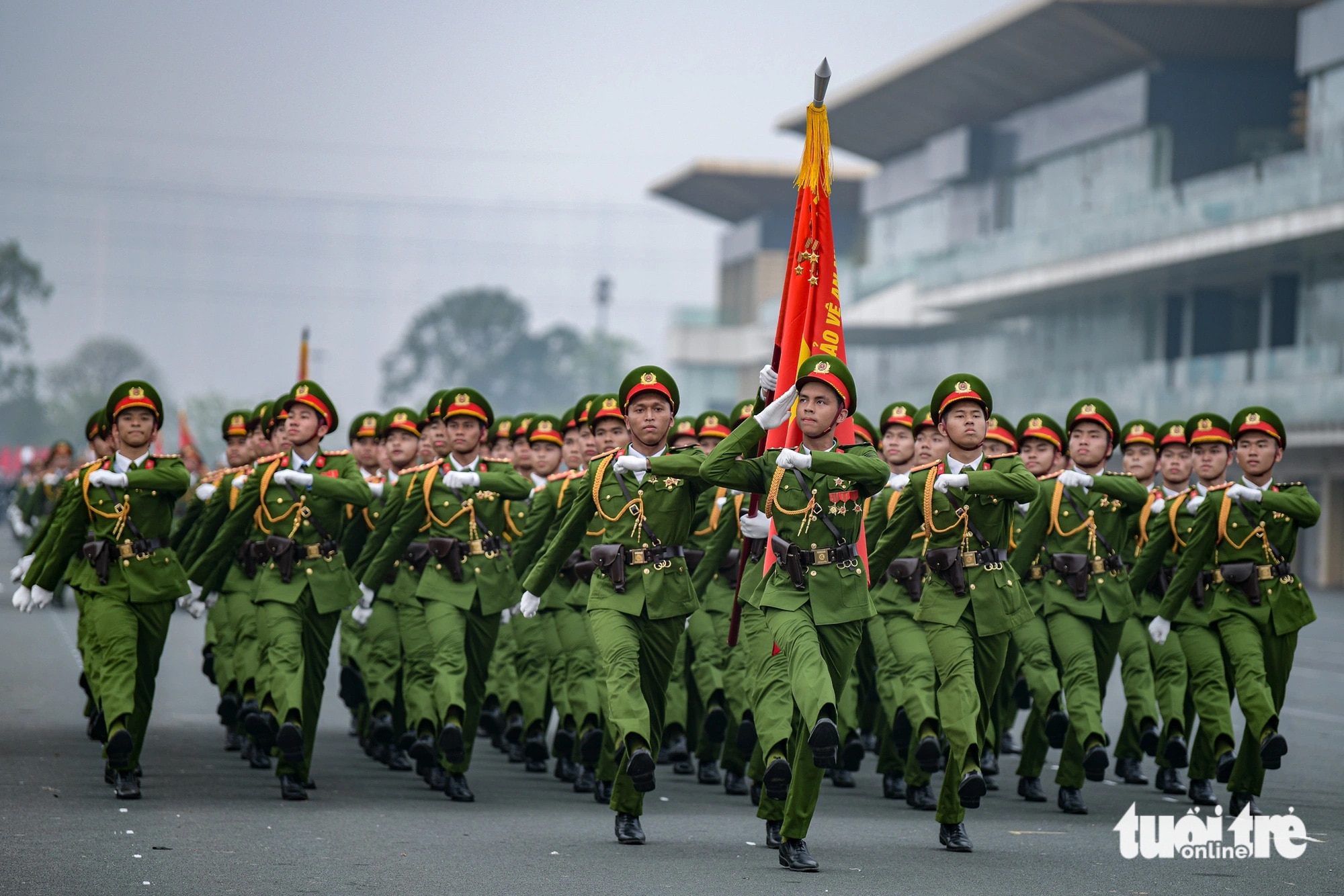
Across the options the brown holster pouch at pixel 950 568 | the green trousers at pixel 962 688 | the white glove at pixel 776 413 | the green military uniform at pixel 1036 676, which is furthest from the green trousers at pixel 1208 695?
the white glove at pixel 776 413

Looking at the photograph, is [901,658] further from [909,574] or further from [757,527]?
[757,527]

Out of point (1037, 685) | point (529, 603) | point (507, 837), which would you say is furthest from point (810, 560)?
point (1037, 685)

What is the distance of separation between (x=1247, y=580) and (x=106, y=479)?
20.0ft

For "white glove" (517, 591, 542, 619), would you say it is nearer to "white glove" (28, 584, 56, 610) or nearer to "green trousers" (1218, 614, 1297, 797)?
"white glove" (28, 584, 56, 610)

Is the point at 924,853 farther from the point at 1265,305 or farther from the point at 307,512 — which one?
the point at 1265,305

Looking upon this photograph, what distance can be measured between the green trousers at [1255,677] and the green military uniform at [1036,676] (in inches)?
37.7

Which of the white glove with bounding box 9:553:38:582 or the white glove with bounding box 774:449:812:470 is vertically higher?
the white glove with bounding box 774:449:812:470

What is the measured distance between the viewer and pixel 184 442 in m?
28.8

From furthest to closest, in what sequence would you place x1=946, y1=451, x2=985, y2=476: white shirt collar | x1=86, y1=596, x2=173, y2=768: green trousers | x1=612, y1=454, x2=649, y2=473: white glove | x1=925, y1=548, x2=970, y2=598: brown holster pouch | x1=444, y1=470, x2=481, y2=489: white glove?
1. x1=444, y1=470, x2=481, y2=489: white glove
2. x1=86, y1=596, x2=173, y2=768: green trousers
3. x1=946, y1=451, x2=985, y2=476: white shirt collar
4. x1=925, y1=548, x2=970, y2=598: brown holster pouch
5. x1=612, y1=454, x2=649, y2=473: white glove

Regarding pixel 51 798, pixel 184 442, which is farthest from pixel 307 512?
pixel 184 442

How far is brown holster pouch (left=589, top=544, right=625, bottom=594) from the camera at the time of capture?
9320 mm

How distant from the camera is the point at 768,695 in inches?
342

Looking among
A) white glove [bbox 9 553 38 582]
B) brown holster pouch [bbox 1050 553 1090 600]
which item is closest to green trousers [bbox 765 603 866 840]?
brown holster pouch [bbox 1050 553 1090 600]

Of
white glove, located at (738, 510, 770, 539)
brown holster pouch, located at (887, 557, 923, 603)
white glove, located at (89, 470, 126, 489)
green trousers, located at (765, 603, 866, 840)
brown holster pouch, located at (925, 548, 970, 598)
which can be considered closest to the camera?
green trousers, located at (765, 603, 866, 840)
